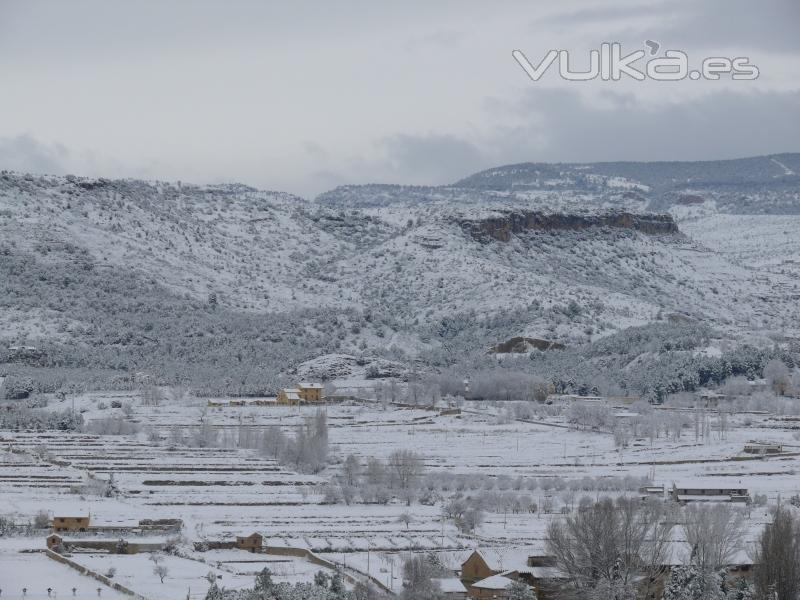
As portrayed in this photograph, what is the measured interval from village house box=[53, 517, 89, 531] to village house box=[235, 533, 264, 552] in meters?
5.51

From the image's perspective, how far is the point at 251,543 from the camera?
52781mm

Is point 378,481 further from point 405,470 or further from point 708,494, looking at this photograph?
point 708,494

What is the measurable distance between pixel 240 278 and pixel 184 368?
33.5m

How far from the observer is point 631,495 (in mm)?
63875

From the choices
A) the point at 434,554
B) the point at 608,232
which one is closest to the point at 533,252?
the point at 608,232

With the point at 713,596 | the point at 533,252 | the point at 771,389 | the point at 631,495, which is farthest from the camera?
the point at 533,252

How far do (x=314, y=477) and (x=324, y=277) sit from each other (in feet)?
267

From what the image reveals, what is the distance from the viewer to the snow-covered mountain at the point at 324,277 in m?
125

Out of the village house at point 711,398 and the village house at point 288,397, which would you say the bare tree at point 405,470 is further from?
the village house at point 711,398

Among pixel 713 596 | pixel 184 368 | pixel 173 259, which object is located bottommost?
pixel 713 596

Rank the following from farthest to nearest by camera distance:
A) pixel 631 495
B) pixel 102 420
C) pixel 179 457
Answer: pixel 102 420, pixel 179 457, pixel 631 495

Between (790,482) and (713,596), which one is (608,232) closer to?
(790,482)

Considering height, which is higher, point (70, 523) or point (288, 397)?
point (288, 397)

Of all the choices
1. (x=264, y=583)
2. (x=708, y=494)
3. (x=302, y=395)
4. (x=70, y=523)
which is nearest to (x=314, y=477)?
(x=708, y=494)
